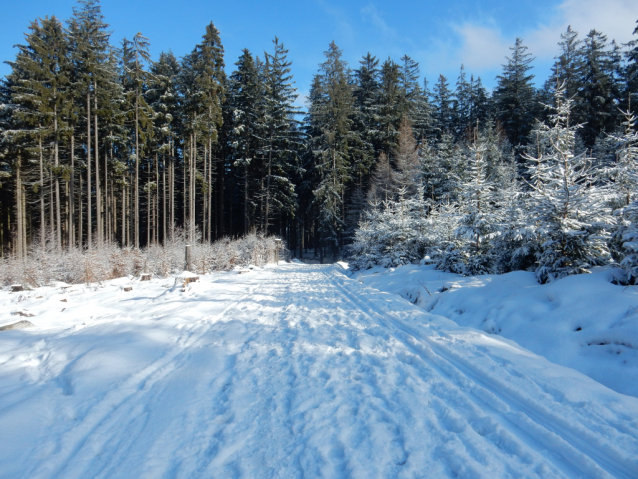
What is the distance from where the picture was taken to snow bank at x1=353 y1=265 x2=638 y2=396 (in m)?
→ 3.95

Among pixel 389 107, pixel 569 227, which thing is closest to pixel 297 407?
pixel 569 227

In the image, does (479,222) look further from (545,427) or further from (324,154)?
(324,154)

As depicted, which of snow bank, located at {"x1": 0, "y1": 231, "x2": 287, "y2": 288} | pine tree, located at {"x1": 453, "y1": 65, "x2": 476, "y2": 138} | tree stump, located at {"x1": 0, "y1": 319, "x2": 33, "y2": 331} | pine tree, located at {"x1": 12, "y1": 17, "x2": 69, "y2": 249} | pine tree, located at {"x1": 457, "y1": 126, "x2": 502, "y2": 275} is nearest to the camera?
tree stump, located at {"x1": 0, "y1": 319, "x2": 33, "y2": 331}

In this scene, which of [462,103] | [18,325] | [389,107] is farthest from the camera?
[462,103]

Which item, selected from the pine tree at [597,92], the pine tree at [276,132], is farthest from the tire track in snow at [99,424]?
the pine tree at [597,92]

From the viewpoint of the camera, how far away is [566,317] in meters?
4.95

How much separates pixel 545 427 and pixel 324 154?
30.0m

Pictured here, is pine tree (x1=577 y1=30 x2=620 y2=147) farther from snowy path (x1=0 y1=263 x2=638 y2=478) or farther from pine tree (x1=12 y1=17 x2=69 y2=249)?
pine tree (x1=12 y1=17 x2=69 y2=249)

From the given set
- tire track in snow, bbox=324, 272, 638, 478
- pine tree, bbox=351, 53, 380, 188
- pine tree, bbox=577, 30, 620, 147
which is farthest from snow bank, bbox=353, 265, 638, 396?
pine tree, bbox=577, 30, 620, 147

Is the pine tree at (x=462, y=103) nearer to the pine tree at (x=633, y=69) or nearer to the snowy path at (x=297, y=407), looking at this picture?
the pine tree at (x=633, y=69)

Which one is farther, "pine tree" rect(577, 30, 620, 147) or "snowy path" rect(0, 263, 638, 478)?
"pine tree" rect(577, 30, 620, 147)

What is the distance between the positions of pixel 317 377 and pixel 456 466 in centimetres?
187

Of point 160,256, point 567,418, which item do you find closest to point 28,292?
point 160,256

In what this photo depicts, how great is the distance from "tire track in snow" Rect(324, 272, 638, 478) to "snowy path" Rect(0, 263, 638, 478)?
1 centimetres
